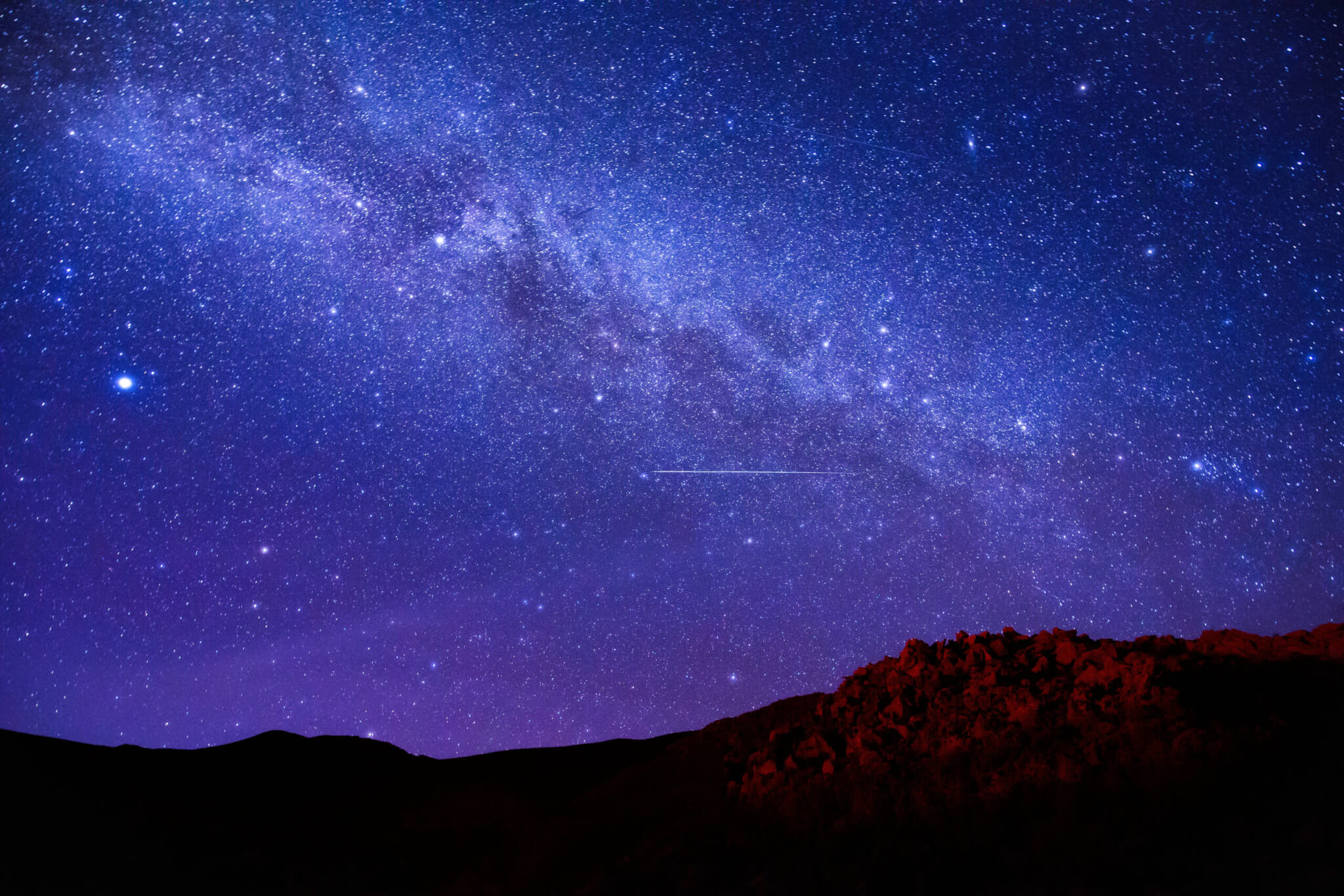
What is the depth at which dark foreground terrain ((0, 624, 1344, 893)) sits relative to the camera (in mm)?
5777

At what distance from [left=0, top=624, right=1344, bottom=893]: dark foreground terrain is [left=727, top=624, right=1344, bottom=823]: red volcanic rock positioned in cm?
4

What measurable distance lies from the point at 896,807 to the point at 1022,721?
7.61 ft

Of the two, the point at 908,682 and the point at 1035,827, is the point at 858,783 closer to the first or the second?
the point at 1035,827

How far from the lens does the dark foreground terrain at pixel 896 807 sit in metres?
5.78

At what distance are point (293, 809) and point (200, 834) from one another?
3.50m

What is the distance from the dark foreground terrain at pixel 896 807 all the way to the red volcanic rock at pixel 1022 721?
0.04 metres

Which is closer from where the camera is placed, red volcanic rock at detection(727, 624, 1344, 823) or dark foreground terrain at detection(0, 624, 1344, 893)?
dark foreground terrain at detection(0, 624, 1344, 893)

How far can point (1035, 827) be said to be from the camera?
623 centimetres

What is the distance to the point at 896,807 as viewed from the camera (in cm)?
751

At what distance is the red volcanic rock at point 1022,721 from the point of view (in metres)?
7.26

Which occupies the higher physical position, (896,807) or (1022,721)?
(1022,721)

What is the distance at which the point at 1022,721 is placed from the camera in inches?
337

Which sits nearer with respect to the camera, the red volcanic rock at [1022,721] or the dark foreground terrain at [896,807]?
the dark foreground terrain at [896,807]

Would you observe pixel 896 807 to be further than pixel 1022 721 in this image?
No
